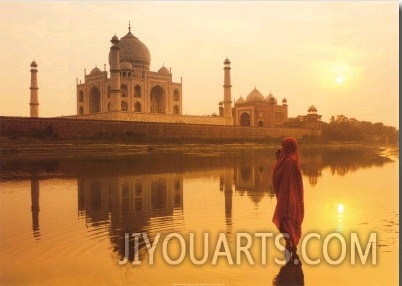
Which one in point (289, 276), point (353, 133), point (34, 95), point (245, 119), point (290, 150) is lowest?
point (289, 276)

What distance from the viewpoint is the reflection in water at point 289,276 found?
3.33 metres

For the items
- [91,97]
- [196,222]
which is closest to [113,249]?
[196,222]

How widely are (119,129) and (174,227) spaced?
20284 millimetres

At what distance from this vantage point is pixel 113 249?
13.8ft

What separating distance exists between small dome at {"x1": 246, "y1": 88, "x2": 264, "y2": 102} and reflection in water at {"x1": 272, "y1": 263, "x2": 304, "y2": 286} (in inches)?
1639

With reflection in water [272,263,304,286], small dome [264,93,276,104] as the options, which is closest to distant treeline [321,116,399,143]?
small dome [264,93,276,104]

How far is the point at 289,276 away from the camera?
3.49 m

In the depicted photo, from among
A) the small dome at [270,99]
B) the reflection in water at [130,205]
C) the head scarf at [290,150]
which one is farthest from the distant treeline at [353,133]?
the head scarf at [290,150]

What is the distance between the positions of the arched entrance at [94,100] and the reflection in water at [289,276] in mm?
32997

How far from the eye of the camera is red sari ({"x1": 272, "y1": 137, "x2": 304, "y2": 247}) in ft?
12.8

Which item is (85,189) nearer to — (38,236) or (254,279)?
(38,236)

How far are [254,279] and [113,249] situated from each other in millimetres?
1469

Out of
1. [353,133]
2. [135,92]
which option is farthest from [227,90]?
[353,133]

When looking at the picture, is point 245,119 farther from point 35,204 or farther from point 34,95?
point 35,204
